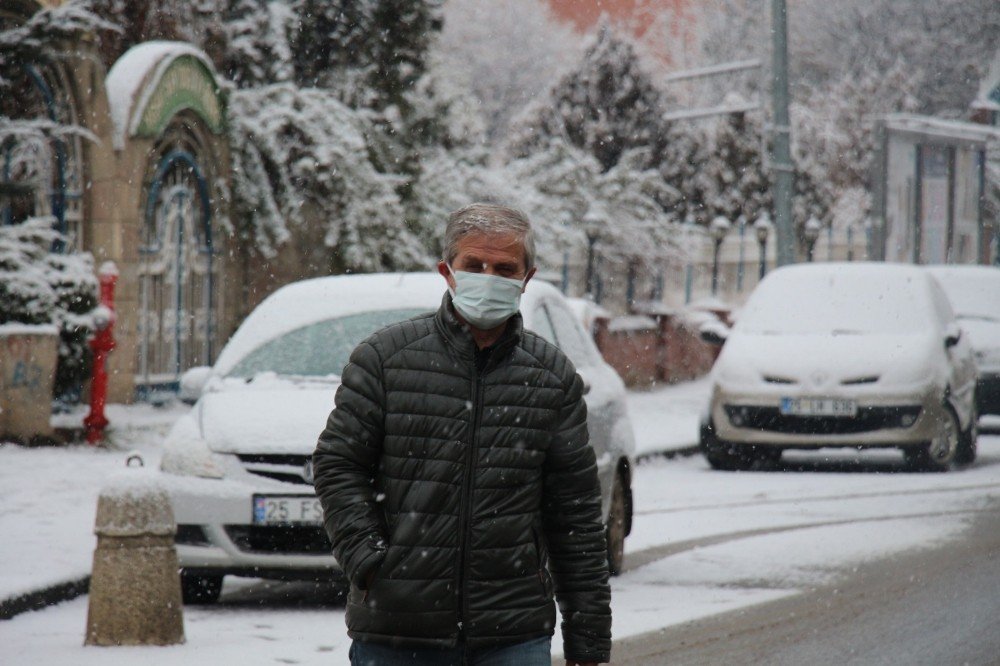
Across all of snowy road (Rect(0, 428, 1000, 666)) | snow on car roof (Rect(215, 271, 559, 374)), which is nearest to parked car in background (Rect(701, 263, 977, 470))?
snowy road (Rect(0, 428, 1000, 666))

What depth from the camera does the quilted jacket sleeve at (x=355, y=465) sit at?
12.3 ft

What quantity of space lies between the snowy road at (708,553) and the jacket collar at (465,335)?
3.49 metres

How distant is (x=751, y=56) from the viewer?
61.7 m

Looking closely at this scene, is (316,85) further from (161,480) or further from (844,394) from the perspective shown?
(161,480)

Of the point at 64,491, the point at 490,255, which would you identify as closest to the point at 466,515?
the point at 490,255

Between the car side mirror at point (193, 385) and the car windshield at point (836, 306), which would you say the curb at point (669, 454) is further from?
the car side mirror at point (193, 385)

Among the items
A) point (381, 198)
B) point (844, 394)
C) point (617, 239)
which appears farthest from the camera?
point (617, 239)

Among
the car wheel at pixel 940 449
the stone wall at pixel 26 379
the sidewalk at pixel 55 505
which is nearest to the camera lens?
the sidewalk at pixel 55 505

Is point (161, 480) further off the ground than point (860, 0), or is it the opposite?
point (860, 0)

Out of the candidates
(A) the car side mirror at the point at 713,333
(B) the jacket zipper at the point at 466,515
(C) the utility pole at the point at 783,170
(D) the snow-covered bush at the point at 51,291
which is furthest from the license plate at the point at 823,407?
(B) the jacket zipper at the point at 466,515

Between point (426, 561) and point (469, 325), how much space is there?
1.70ft

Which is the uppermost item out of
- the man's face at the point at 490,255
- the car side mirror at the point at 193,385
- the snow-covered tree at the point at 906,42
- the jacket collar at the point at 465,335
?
the snow-covered tree at the point at 906,42

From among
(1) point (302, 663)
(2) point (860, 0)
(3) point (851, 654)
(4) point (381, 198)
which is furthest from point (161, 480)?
(2) point (860, 0)

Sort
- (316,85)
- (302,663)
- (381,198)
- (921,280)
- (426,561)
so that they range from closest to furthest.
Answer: (426,561) → (302,663) → (921,280) → (381,198) → (316,85)
